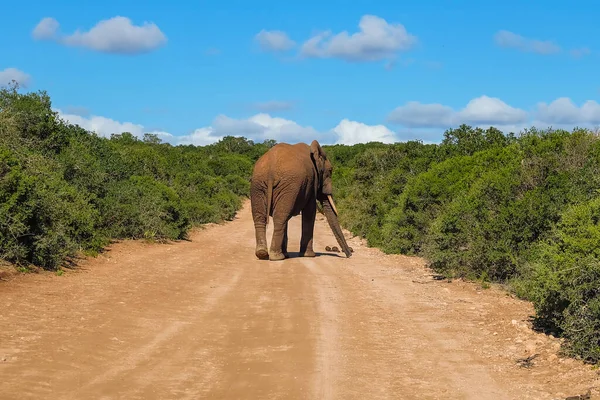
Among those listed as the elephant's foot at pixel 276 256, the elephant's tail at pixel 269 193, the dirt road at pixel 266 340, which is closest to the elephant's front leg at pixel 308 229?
the elephant's foot at pixel 276 256

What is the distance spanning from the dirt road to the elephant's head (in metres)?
5.25

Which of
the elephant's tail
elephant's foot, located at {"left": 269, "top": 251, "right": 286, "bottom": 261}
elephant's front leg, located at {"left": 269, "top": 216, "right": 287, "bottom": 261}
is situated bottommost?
elephant's foot, located at {"left": 269, "top": 251, "right": 286, "bottom": 261}

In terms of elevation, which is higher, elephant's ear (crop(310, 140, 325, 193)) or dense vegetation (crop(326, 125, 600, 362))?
elephant's ear (crop(310, 140, 325, 193))

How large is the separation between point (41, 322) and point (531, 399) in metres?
6.13

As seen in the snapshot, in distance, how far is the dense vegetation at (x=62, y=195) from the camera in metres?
13.4

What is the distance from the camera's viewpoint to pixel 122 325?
30.7ft

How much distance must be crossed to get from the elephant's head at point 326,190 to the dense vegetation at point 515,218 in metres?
2.07

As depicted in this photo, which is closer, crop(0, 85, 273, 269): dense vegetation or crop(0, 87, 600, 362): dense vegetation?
crop(0, 87, 600, 362): dense vegetation

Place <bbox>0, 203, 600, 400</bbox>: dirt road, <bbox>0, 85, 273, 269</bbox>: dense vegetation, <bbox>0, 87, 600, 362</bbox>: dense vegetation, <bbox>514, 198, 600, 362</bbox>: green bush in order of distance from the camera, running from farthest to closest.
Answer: <bbox>0, 85, 273, 269</bbox>: dense vegetation → <bbox>0, 87, 600, 362</bbox>: dense vegetation → <bbox>514, 198, 600, 362</bbox>: green bush → <bbox>0, 203, 600, 400</bbox>: dirt road

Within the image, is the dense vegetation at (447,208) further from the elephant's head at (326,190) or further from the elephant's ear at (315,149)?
the elephant's ear at (315,149)

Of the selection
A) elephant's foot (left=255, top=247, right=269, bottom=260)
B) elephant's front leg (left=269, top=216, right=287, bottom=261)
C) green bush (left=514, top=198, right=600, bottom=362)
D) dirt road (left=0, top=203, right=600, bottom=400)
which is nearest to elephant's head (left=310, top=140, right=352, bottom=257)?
elephant's front leg (left=269, top=216, right=287, bottom=261)

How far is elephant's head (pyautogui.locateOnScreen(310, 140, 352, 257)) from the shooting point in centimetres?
2036

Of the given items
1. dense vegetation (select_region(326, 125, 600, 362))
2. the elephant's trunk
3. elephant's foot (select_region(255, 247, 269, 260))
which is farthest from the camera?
the elephant's trunk

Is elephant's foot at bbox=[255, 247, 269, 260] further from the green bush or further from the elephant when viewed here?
the green bush
